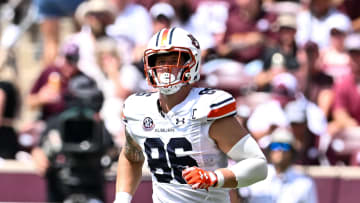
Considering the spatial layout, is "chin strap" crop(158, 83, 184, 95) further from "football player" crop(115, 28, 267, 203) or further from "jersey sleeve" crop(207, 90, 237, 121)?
"jersey sleeve" crop(207, 90, 237, 121)

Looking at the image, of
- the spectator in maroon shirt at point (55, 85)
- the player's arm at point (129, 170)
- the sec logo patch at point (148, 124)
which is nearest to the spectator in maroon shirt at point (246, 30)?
the spectator in maroon shirt at point (55, 85)

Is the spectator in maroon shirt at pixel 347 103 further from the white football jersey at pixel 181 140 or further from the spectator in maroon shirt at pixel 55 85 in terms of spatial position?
the white football jersey at pixel 181 140

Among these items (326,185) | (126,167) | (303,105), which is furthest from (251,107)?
(126,167)

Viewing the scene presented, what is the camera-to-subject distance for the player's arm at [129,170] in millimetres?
4676

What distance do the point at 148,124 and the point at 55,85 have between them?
156 inches

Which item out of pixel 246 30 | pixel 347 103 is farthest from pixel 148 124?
pixel 246 30

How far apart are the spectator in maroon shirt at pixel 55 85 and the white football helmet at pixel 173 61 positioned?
3.78m

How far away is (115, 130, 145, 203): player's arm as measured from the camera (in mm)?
4676

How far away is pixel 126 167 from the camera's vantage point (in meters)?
4.73

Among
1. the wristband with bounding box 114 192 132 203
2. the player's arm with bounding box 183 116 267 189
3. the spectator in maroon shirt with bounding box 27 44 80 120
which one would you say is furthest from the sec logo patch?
the spectator in maroon shirt with bounding box 27 44 80 120

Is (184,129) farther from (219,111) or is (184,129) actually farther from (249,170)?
(249,170)

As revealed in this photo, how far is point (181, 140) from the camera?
431 centimetres

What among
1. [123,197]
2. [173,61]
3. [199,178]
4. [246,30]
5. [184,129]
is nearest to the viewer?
[199,178]

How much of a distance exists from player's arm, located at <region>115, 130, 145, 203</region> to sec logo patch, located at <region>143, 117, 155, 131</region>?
0.78ft
